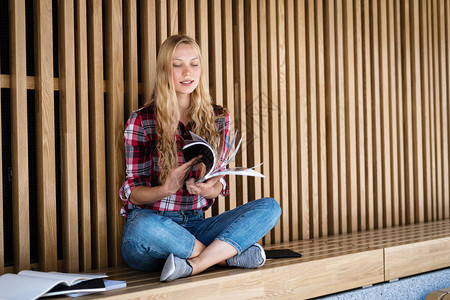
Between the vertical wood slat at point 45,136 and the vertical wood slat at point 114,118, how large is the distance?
0.26 m

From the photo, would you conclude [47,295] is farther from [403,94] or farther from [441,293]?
[403,94]

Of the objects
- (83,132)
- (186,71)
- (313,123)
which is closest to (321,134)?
(313,123)

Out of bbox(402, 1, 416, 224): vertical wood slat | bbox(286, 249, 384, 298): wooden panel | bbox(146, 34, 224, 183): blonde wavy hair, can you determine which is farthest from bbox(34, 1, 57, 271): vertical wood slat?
bbox(402, 1, 416, 224): vertical wood slat

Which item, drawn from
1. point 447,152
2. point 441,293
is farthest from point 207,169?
point 447,152

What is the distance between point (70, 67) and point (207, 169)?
816 mm

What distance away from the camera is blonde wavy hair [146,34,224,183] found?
6.68 ft

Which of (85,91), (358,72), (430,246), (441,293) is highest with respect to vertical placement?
(358,72)

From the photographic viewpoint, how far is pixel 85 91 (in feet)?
7.18

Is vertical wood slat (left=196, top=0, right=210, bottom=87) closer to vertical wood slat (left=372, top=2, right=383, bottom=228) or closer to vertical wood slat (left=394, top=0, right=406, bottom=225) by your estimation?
vertical wood slat (left=372, top=2, right=383, bottom=228)

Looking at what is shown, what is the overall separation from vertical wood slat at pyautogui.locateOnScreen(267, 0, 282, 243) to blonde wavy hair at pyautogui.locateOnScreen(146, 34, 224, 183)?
66 cm

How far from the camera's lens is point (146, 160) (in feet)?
6.80

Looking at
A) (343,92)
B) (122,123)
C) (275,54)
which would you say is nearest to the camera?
(122,123)

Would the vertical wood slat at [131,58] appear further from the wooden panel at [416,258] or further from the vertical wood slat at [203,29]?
the wooden panel at [416,258]

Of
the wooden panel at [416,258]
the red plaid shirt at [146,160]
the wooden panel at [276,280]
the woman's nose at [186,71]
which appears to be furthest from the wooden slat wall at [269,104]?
the wooden panel at [416,258]
